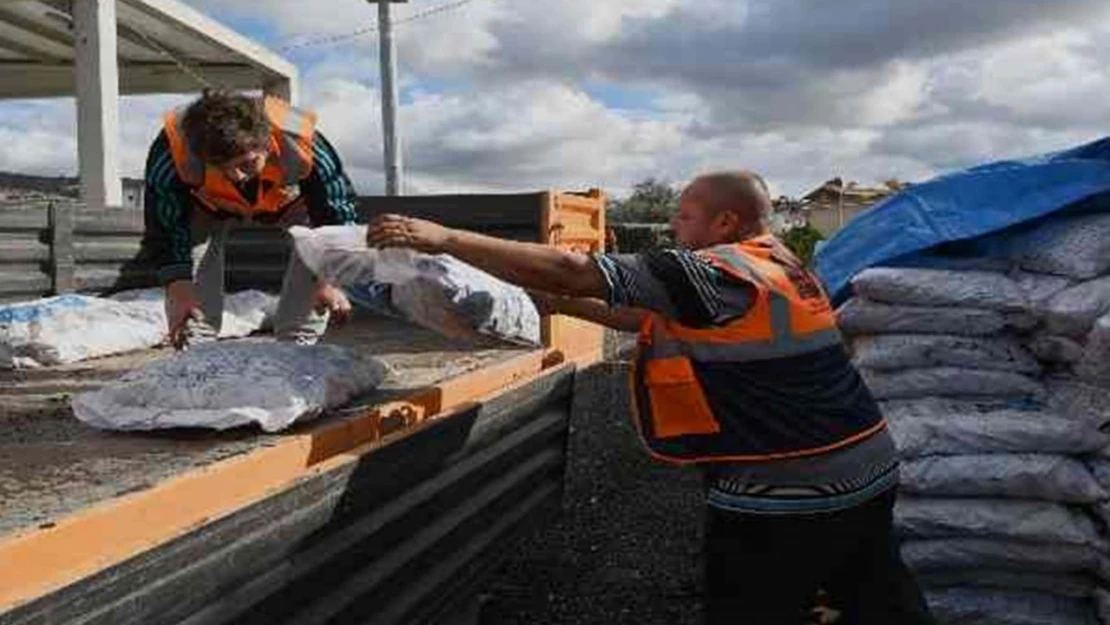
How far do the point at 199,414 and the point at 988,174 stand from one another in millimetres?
2608

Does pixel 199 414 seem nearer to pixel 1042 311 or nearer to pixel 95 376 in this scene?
pixel 95 376

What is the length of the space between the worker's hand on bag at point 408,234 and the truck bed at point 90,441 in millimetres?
348

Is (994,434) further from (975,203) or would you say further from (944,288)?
(975,203)

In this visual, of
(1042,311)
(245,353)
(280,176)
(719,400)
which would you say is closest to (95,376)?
(280,176)

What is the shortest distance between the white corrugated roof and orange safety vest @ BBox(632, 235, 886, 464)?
8.74m

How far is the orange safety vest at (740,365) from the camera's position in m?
2.59

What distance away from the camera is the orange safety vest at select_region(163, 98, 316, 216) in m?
3.44

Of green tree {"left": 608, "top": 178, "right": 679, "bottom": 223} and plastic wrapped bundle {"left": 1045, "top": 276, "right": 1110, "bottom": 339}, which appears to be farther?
green tree {"left": 608, "top": 178, "right": 679, "bottom": 223}

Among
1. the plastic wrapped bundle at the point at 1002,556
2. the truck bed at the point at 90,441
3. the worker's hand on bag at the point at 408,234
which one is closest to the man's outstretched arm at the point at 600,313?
the truck bed at the point at 90,441

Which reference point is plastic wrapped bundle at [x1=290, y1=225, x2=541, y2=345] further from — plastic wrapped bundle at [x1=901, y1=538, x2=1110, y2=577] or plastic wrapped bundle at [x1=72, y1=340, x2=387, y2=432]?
plastic wrapped bundle at [x1=901, y1=538, x2=1110, y2=577]

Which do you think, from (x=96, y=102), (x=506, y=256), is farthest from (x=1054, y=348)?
(x=96, y=102)

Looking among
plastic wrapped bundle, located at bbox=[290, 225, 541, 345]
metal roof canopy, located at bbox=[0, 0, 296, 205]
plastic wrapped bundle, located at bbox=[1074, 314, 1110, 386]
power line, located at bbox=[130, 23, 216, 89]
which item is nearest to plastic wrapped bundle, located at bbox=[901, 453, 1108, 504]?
plastic wrapped bundle, located at bbox=[1074, 314, 1110, 386]

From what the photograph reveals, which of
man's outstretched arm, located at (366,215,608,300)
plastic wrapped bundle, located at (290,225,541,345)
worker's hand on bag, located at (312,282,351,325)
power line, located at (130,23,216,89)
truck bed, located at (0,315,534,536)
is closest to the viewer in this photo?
truck bed, located at (0,315,534,536)

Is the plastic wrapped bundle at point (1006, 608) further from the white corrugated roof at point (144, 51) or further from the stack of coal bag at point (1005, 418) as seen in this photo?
the white corrugated roof at point (144, 51)
